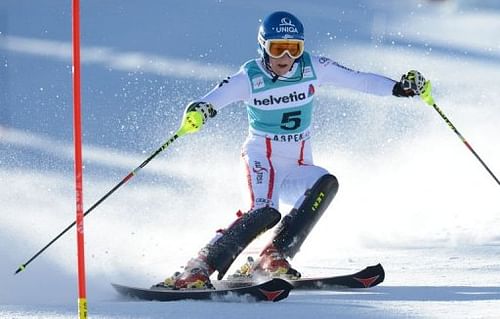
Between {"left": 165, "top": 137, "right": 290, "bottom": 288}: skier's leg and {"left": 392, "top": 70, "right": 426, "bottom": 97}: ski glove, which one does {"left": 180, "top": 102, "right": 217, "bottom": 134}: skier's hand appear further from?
{"left": 392, "top": 70, "right": 426, "bottom": 97}: ski glove

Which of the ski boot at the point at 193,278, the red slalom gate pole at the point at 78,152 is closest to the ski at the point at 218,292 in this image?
the ski boot at the point at 193,278

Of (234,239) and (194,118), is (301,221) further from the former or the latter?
(194,118)

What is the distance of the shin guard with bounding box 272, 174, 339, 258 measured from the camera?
451 centimetres

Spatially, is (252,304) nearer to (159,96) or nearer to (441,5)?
(159,96)

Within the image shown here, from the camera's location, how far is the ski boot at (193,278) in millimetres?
4242

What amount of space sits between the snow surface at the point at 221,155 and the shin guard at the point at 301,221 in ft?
1.06

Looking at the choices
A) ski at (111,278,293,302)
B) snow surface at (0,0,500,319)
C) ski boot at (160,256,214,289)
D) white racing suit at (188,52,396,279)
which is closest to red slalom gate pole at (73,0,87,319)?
snow surface at (0,0,500,319)

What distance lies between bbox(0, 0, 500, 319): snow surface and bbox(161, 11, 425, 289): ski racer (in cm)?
39

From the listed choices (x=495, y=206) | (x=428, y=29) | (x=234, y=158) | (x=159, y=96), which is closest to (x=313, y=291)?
(x=495, y=206)

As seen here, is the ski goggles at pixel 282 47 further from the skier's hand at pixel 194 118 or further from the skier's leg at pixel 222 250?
the skier's leg at pixel 222 250

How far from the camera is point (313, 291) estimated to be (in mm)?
4395

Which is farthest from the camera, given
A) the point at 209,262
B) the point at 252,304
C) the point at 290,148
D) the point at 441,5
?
the point at 441,5

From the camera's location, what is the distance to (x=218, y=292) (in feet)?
13.4

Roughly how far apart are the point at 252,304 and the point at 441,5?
50.2ft
